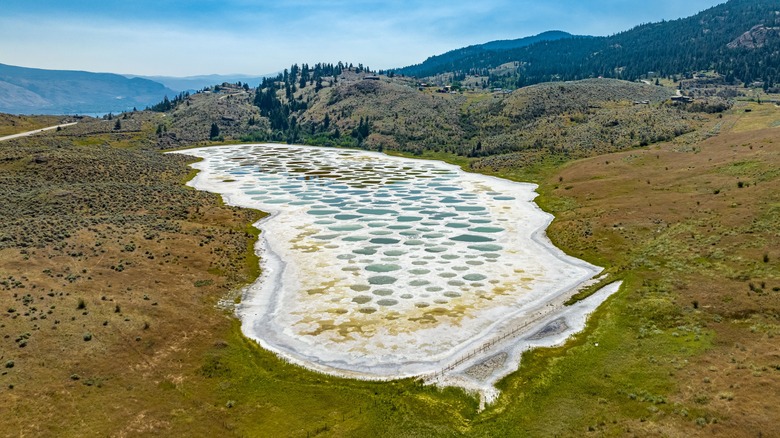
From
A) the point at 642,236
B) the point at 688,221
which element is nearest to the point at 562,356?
the point at 642,236

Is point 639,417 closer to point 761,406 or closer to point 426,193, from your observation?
point 761,406

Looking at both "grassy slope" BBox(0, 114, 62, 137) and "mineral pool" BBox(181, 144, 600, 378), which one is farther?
"grassy slope" BBox(0, 114, 62, 137)

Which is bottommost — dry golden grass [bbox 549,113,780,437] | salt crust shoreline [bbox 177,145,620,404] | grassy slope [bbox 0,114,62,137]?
salt crust shoreline [bbox 177,145,620,404]

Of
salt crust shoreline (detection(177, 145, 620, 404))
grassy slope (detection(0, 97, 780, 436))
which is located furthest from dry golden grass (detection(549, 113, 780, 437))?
salt crust shoreline (detection(177, 145, 620, 404))

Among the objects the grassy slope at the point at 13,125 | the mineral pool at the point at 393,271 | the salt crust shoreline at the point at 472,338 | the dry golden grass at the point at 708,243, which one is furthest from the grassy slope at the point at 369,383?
the grassy slope at the point at 13,125

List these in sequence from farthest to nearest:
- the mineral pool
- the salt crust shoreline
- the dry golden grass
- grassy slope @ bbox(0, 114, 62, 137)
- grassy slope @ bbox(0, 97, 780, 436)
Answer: grassy slope @ bbox(0, 114, 62, 137) → the mineral pool → the salt crust shoreline → the dry golden grass → grassy slope @ bbox(0, 97, 780, 436)

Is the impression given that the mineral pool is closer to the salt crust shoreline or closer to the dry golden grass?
the salt crust shoreline
